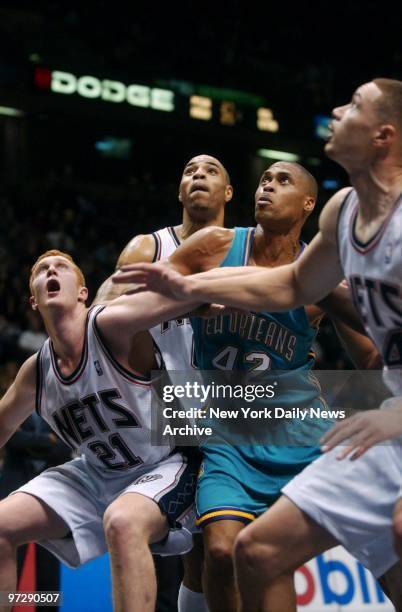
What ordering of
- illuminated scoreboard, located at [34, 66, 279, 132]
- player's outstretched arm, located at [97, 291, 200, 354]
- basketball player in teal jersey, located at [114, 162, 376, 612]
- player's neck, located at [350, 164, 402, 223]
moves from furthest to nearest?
1. illuminated scoreboard, located at [34, 66, 279, 132]
2. player's outstretched arm, located at [97, 291, 200, 354]
3. basketball player in teal jersey, located at [114, 162, 376, 612]
4. player's neck, located at [350, 164, 402, 223]

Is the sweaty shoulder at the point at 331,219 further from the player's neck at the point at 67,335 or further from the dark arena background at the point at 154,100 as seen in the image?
the dark arena background at the point at 154,100

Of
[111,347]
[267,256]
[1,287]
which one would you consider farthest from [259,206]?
[1,287]

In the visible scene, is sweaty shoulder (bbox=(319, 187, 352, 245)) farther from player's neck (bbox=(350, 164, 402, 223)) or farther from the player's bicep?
player's neck (bbox=(350, 164, 402, 223))

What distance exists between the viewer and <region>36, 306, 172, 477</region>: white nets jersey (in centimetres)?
407

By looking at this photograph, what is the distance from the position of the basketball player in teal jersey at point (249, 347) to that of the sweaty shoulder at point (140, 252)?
2.27 feet

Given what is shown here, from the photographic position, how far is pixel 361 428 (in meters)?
2.88

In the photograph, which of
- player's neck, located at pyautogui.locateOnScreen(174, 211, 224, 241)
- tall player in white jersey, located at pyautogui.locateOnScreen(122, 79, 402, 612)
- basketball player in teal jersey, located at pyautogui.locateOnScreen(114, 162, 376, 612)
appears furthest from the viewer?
player's neck, located at pyautogui.locateOnScreen(174, 211, 224, 241)

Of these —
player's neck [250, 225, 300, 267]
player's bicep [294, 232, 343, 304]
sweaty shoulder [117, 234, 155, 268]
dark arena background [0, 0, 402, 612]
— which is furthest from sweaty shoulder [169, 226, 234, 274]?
dark arena background [0, 0, 402, 612]

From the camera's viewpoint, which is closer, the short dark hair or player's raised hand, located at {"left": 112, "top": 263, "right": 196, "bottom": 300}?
the short dark hair

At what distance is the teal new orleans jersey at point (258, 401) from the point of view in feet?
12.3

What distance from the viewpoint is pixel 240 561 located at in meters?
2.92

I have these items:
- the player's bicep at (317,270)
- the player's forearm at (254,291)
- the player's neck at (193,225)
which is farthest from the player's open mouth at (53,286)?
the player's bicep at (317,270)

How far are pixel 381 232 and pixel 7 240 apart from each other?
10.3 meters

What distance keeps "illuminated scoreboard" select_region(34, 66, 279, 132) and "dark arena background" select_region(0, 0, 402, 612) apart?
2 cm
